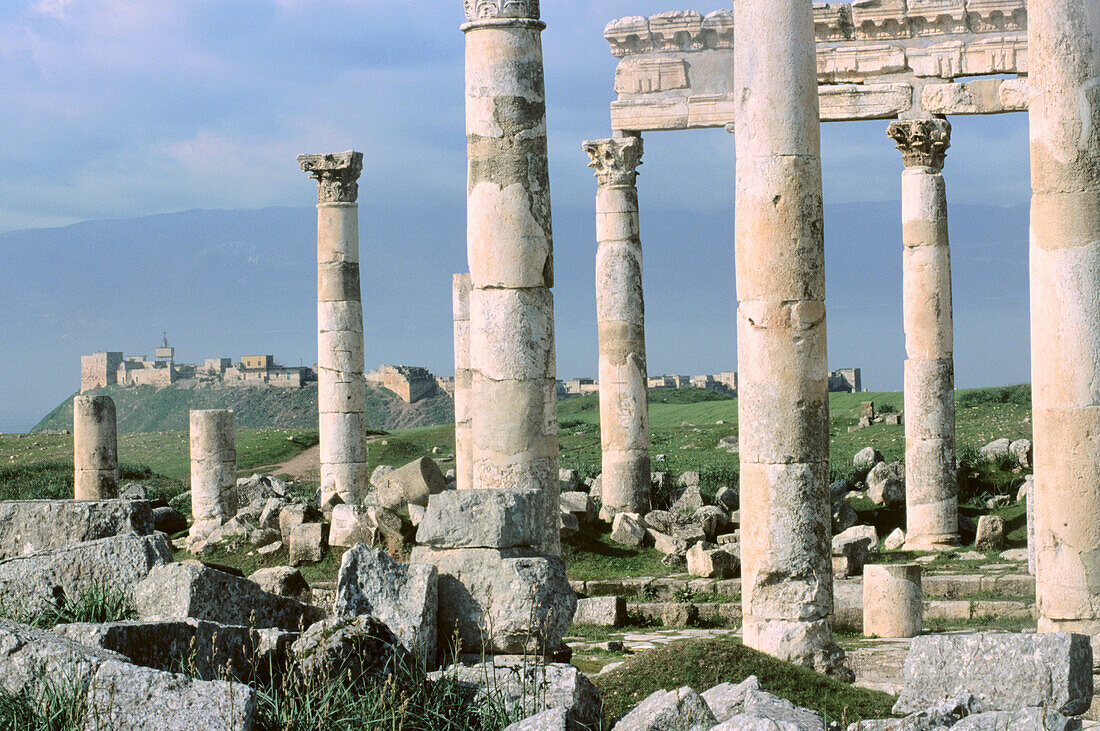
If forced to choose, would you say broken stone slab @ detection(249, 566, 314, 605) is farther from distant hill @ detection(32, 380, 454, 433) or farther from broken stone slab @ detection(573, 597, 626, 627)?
distant hill @ detection(32, 380, 454, 433)

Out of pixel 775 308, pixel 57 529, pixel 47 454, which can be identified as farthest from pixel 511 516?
pixel 47 454

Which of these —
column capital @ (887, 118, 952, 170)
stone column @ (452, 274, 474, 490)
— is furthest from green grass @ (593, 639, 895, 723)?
stone column @ (452, 274, 474, 490)

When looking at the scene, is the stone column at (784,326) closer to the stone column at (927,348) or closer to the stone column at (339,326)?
the stone column at (927,348)

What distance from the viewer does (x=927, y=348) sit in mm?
22453

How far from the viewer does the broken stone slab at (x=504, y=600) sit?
10.5 meters

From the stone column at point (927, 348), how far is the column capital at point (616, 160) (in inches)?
190

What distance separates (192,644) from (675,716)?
3.03 meters

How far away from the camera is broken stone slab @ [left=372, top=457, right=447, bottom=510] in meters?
21.6

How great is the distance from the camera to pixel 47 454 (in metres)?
42.2

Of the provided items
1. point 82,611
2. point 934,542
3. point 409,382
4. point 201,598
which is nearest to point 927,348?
point 934,542

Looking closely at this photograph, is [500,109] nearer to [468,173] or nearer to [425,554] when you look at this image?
[468,173]

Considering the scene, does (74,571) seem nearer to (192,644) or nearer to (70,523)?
(70,523)

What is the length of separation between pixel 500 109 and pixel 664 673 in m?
6.88

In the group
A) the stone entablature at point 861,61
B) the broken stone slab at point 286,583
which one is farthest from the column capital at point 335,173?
the broken stone slab at point 286,583
